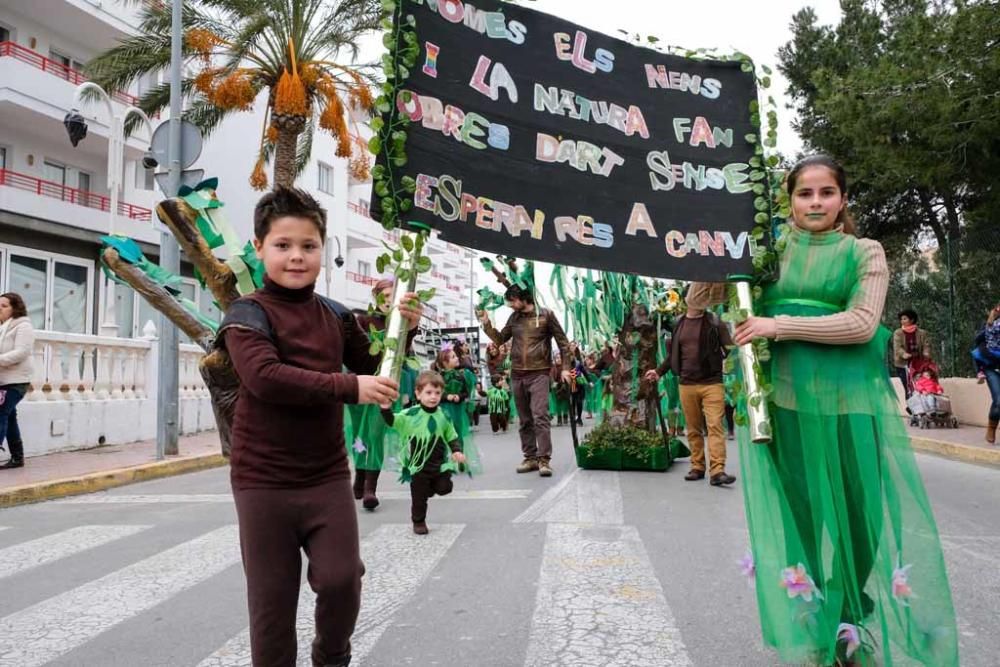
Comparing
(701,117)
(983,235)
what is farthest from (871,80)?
(701,117)

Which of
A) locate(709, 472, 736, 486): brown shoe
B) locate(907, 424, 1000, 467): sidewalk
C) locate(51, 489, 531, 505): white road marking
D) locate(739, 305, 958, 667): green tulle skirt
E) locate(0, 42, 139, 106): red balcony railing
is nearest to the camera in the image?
locate(739, 305, 958, 667): green tulle skirt

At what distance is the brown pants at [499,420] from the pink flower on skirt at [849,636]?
570 inches

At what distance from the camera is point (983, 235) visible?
42.0ft

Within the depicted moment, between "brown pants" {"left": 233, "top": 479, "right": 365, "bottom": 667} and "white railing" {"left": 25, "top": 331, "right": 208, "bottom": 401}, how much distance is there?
361 inches

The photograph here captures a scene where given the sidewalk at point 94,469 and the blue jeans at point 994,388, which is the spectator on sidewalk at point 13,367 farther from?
the blue jeans at point 994,388

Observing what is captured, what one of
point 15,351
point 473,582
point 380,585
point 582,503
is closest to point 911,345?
point 582,503

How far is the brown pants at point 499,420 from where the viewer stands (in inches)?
677

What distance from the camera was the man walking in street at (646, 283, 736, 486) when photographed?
7770 millimetres

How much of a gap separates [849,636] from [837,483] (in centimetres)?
49

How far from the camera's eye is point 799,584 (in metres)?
2.73

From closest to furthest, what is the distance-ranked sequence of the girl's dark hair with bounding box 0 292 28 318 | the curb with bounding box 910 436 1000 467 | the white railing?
the girl's dark hair with bounding box 0 292 28 318 → the curb with bounding box 910 436 1000 467 → the white railing

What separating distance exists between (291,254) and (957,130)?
1247 centimetres

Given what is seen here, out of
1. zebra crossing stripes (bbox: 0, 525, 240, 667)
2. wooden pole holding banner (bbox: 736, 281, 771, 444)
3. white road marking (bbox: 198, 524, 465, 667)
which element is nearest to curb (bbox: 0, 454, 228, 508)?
zebra crossing stripes (bbox: 0, 525, 240, 667)

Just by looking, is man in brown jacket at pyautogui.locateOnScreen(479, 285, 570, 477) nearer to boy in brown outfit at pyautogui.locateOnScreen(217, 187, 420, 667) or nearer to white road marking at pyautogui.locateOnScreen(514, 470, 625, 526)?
white road marking at pyautogui.locateOnScreen(514, 470, 625, 526)
